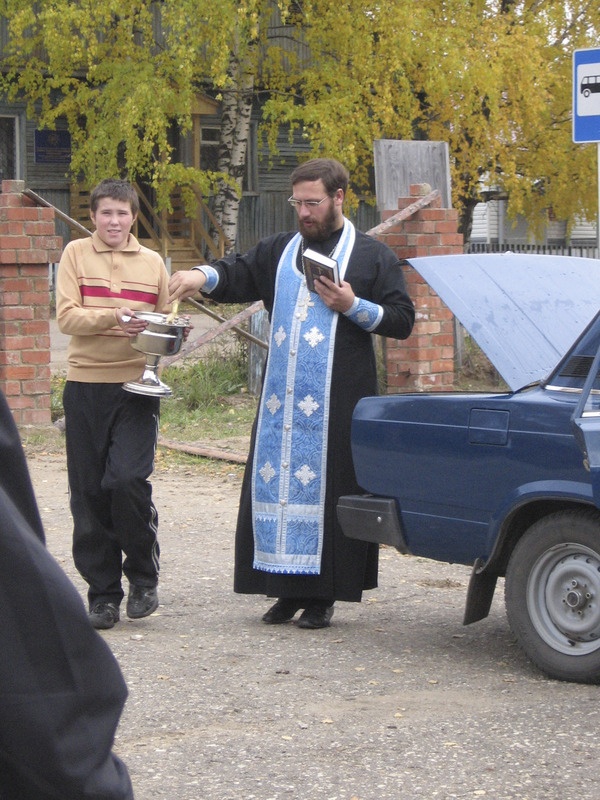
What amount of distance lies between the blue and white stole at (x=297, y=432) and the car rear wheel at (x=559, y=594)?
1018 millimetres

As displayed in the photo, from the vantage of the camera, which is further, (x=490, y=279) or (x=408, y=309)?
(x=408, y=309)

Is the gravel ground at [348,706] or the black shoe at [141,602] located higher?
the black shoe at [141,602]

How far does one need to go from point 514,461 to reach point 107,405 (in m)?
1.69

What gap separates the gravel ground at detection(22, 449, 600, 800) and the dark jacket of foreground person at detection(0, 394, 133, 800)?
8.26ft

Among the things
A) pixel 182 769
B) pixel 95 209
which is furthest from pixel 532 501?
pixel 95 209

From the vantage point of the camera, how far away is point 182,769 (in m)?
4.13

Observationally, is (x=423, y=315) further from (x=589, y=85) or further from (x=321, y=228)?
(x=321, y=228)

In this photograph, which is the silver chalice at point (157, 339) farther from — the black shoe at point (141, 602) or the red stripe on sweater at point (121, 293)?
the black shoe at point (141, 602)

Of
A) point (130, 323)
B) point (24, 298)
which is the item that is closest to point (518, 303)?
point (130, 323)

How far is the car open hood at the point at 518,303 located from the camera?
5.21 m

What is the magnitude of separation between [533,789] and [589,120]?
19.0 feet

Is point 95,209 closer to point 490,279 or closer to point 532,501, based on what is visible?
point 490,279

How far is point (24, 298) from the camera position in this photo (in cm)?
1091

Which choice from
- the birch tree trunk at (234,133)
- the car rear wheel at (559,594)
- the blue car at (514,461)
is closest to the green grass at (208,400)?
the blue car at (514,461)
